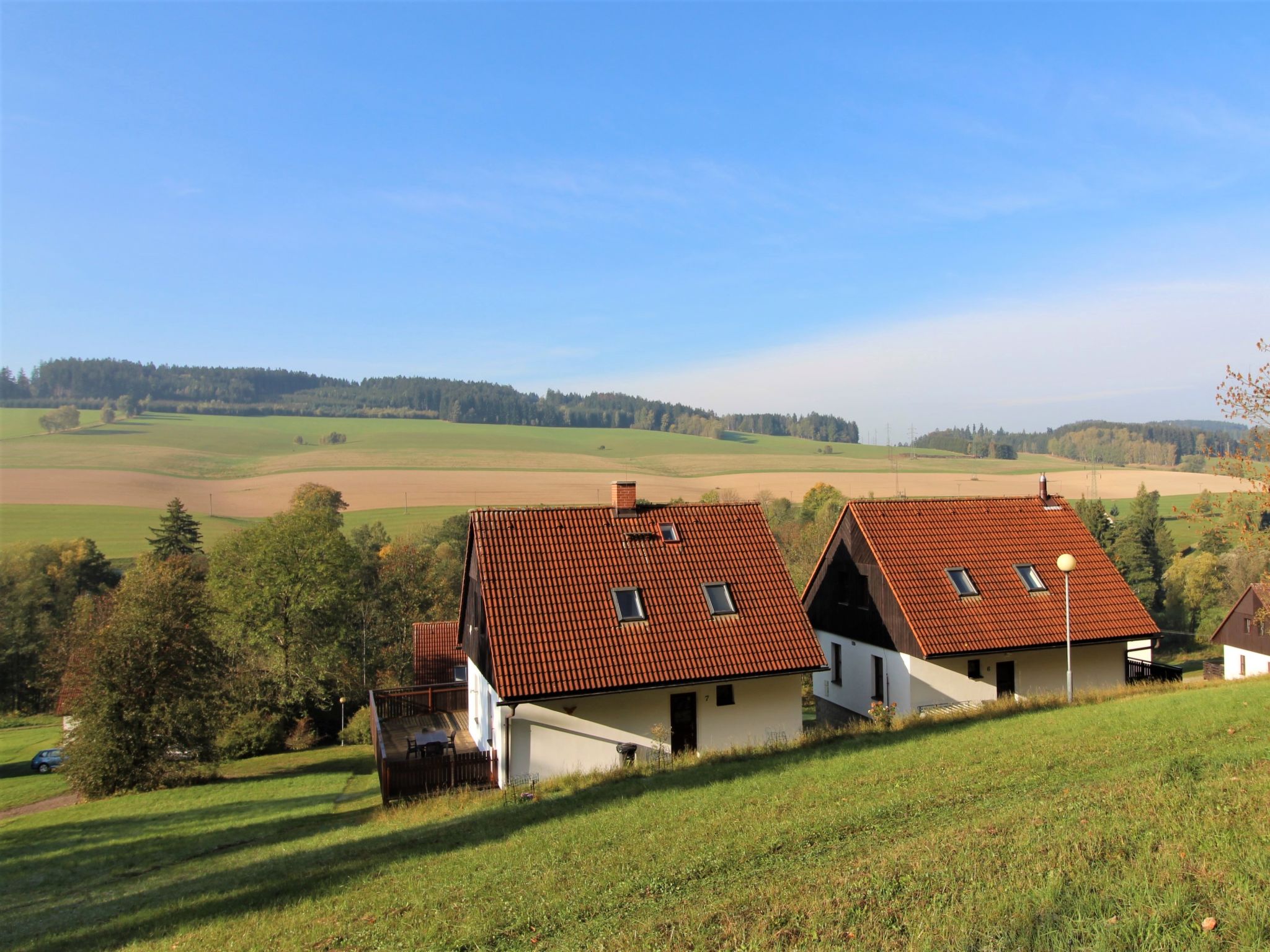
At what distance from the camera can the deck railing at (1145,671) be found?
22281 mm

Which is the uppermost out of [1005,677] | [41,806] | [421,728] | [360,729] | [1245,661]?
[1005,677]

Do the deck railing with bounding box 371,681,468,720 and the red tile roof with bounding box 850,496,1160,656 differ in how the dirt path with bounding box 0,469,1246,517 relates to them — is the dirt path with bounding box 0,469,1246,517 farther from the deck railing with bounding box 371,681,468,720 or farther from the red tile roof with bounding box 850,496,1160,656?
the red tile roof with bounding box 850,496,1160,656

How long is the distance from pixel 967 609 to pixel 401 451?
10244 cm

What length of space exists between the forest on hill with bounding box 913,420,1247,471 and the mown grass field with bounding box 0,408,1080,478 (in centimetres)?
483

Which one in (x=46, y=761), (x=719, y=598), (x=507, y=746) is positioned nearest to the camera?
(x=507, y=746)

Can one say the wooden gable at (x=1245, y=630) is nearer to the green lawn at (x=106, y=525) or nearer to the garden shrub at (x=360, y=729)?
the garden shrub at (x=360, y=729)

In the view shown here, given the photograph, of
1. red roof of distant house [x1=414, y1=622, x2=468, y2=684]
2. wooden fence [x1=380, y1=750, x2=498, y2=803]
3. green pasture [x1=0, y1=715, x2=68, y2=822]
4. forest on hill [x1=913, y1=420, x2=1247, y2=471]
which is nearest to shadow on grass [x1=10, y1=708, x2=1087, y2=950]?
wooden fence [x1=380, y1=750, x2=498, y2=803]

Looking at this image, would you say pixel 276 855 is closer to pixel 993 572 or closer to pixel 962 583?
pixel 962 583

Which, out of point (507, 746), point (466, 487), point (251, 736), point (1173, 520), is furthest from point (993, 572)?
point (466, 487)

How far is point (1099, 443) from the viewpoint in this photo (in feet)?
428

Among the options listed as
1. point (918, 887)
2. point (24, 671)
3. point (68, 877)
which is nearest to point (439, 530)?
point (24, 671)

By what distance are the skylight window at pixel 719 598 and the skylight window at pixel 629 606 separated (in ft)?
5.73

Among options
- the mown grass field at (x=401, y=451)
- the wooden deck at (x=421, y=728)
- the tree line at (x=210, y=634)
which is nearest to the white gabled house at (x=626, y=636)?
the wooden deck at (x=421, y=728)

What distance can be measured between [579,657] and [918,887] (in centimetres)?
1180
